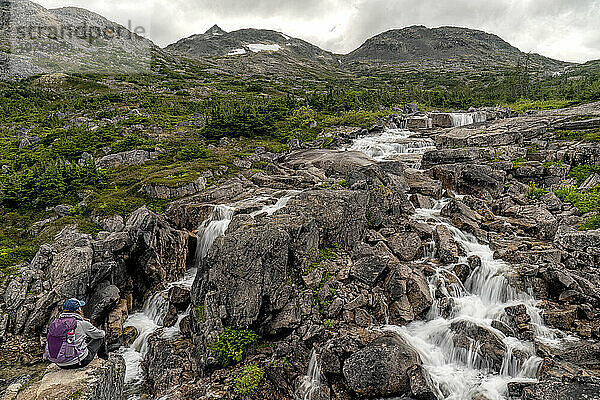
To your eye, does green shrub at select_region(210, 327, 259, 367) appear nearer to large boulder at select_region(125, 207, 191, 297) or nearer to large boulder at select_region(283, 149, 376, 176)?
large boulder at select_region(125, 207, 191, 297)

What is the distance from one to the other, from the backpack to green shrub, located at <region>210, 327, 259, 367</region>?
582 centimetres

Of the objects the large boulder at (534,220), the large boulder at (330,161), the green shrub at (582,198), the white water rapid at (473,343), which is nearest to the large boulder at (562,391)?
the white water rapid at (473,343)

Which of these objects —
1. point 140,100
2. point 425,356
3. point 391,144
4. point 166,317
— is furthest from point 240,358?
point 140,100

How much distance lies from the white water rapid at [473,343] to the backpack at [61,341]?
38.1ft

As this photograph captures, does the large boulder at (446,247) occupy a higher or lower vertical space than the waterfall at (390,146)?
lower

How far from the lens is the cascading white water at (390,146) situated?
131ft

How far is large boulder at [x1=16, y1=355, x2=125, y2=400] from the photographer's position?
876 centimetres

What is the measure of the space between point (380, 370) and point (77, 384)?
31.3 feet

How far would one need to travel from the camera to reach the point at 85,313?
16.5 meters

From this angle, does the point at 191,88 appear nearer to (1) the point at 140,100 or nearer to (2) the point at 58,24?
(1) the point at 140,100

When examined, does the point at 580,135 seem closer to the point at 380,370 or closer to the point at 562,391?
the point at 562,391

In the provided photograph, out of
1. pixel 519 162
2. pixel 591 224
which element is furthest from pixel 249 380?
pixel 519 162

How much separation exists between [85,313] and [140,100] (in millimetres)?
70997

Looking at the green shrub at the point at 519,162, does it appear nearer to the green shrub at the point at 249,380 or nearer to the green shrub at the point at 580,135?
the green shrub at the point at 580,135
